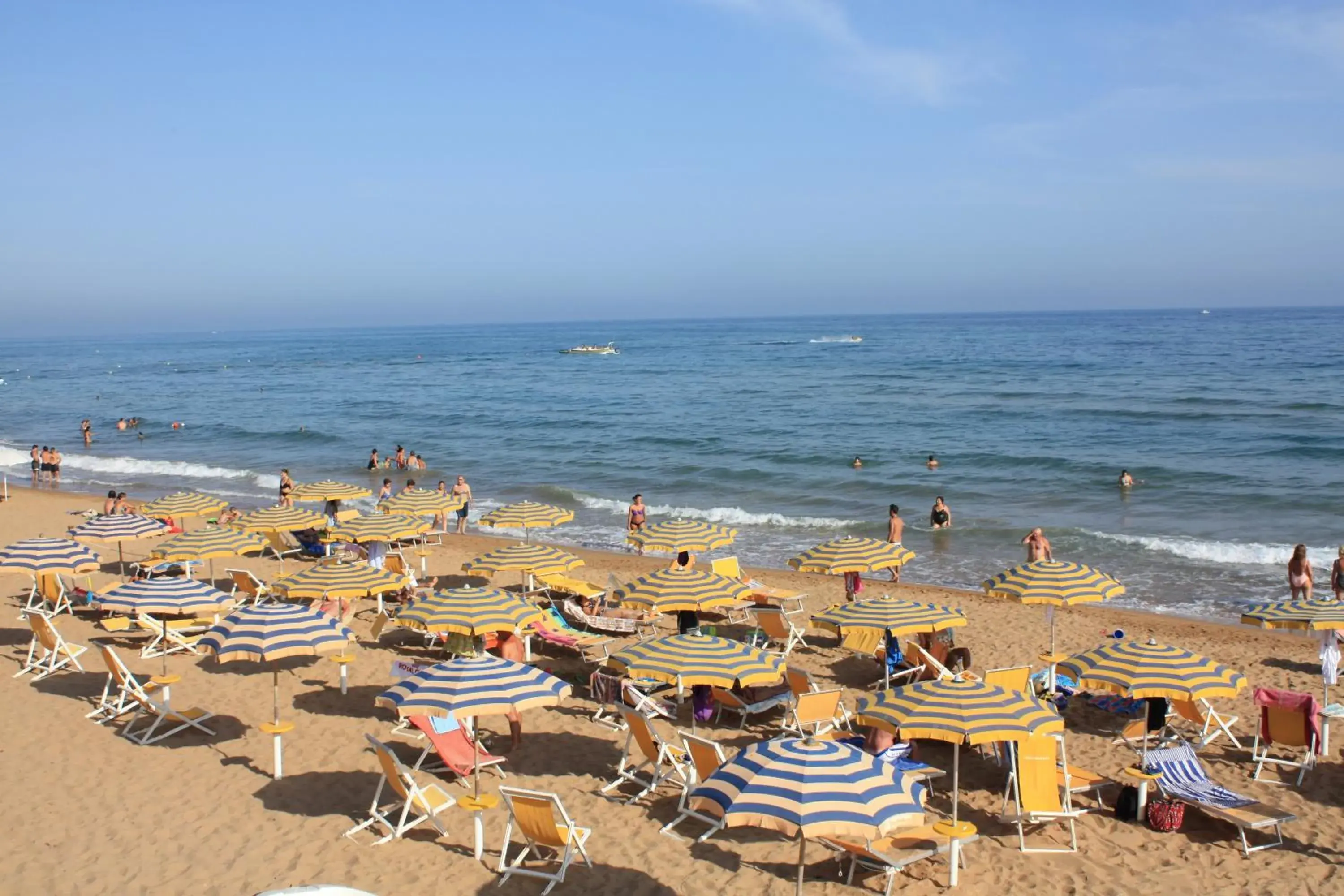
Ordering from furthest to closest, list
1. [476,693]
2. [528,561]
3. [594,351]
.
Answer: [594,351] < [528,561] < [476,693]

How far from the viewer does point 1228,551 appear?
802 inches

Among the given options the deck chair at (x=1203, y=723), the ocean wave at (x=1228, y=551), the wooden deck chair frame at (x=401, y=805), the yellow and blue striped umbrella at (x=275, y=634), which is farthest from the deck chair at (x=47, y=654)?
the ocean wave at (x=1228, y=551)

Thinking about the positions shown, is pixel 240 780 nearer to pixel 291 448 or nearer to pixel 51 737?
pixel 51 737

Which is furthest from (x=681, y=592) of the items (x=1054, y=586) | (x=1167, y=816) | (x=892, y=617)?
(x=1167, y=816)

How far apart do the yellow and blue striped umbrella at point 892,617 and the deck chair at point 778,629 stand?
5.41 ft

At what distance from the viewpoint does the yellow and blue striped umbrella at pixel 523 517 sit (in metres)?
17.0

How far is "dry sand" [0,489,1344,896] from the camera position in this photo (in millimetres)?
7316

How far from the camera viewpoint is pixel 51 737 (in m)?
9.84

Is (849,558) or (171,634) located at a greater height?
(849,558)

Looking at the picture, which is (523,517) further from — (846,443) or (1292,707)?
(846,443)

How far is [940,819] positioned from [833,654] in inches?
190

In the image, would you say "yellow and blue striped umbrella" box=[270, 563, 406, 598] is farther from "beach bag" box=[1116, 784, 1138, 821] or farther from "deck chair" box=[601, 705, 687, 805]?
"beach bag" box=[1116, 784, 1138, 821]

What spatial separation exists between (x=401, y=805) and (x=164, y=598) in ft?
15.3

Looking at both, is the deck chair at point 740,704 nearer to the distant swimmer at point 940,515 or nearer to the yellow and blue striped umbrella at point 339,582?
the yellow and blue striped umbrella at point 339,582
